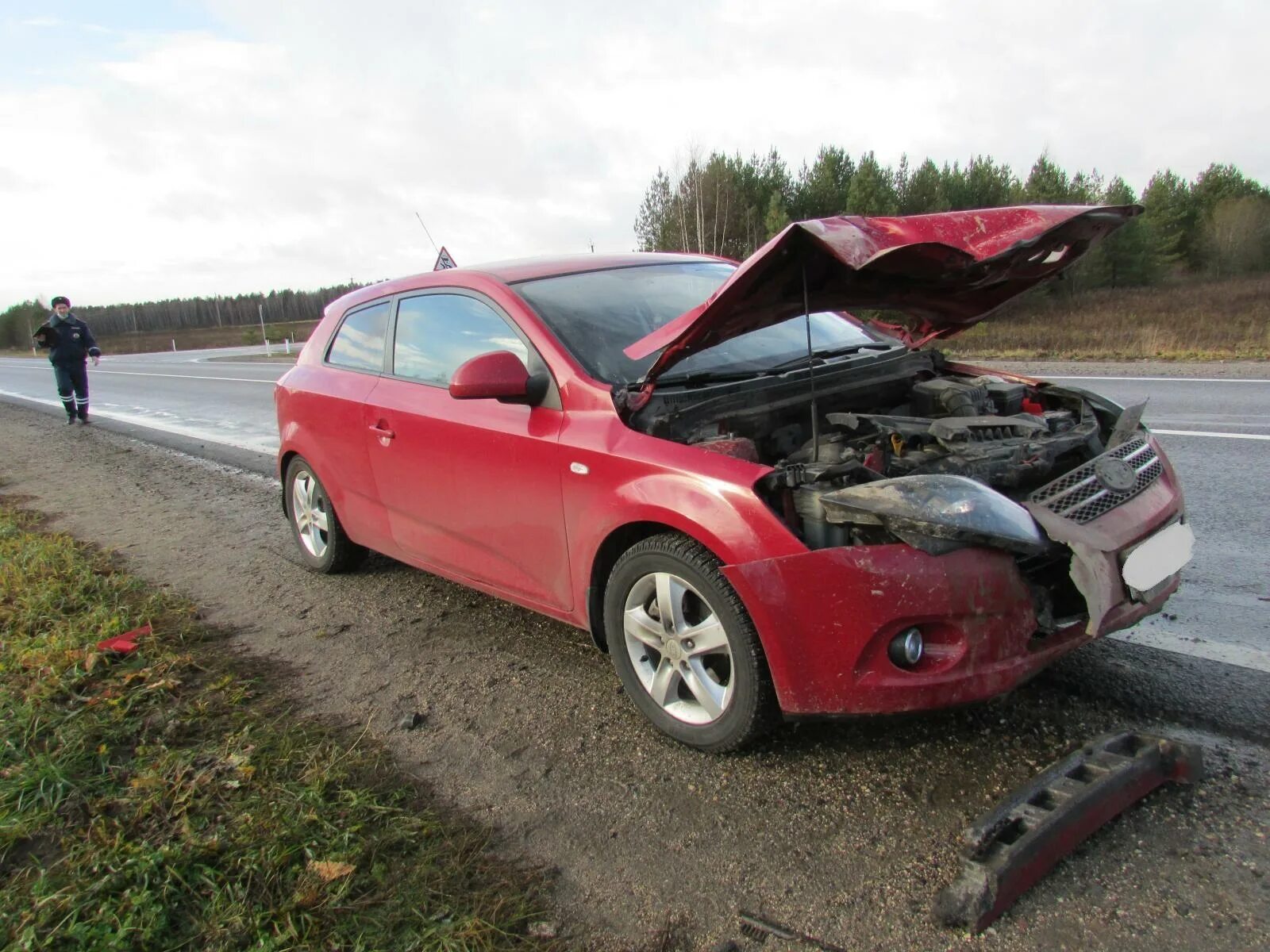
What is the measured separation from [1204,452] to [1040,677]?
429 centimetres

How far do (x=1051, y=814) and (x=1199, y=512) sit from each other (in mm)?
3516

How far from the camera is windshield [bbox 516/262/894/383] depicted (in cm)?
331

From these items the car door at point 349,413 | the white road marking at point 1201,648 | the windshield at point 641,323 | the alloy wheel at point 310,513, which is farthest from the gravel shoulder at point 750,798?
the windshield at point 641,323

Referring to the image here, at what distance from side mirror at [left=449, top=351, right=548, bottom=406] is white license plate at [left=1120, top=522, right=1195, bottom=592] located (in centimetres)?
202

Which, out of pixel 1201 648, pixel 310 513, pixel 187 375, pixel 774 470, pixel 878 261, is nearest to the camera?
pixel 774 470

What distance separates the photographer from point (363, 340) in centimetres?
444

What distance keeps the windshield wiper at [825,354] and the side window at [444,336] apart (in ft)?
3.45

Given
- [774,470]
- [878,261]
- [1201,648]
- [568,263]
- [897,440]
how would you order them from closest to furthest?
[774,470] < [878,261] < [897,440] < [1201,648] < [568,263]

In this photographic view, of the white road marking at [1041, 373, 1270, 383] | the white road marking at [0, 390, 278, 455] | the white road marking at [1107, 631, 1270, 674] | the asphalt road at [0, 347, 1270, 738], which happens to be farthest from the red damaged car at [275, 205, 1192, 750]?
the white road marking at [1041, 373, 1270, 383]

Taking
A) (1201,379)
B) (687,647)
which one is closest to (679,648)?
(687,647)

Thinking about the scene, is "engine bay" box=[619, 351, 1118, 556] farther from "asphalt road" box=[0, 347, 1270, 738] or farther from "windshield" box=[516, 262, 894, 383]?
"asphalt road" box=[0, 347, 1270, 738]

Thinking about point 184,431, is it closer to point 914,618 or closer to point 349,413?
point 349,413

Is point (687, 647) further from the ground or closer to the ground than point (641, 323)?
closer to the ground

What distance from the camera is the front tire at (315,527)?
4719 millimetres
